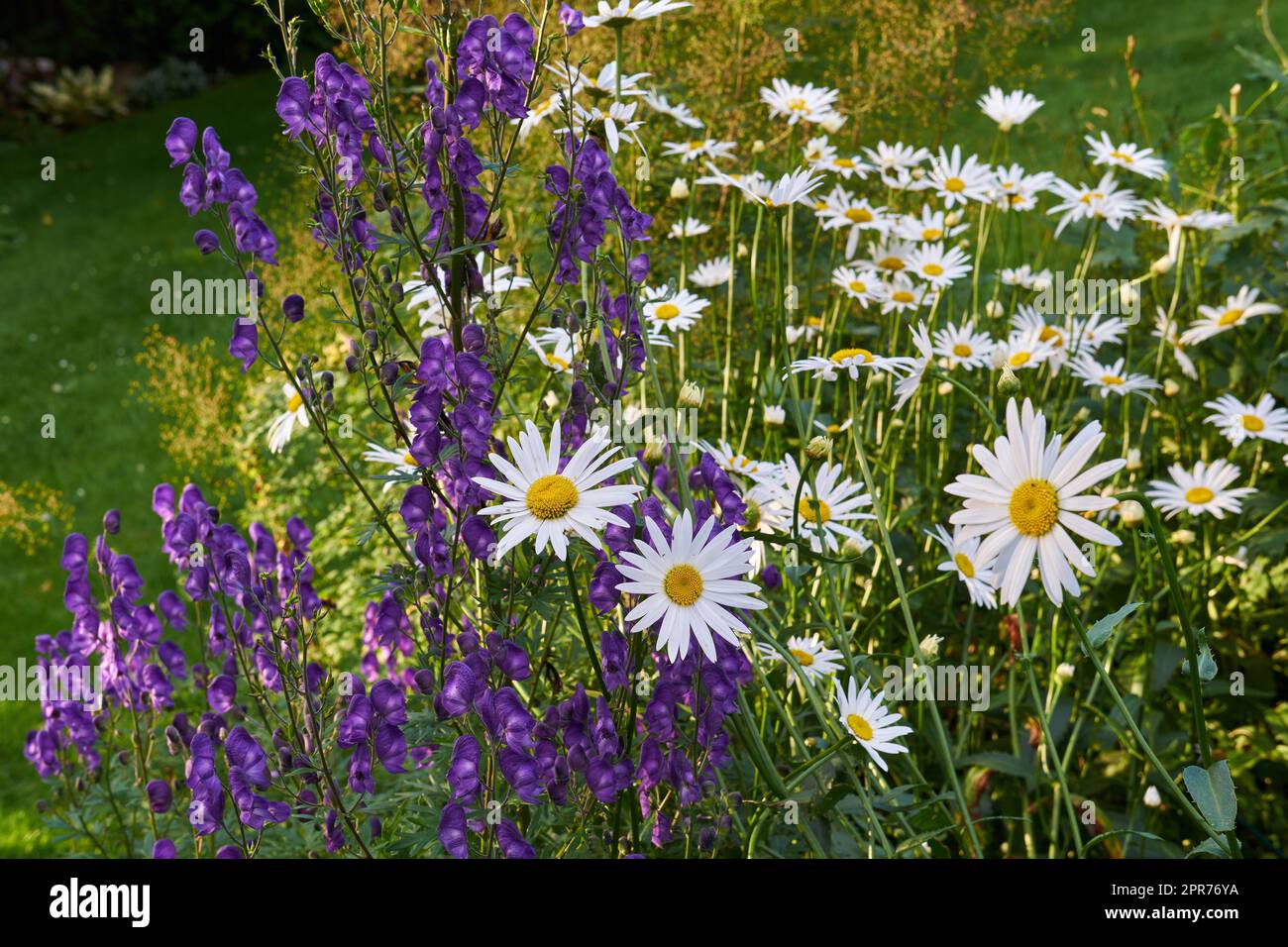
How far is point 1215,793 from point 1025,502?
1.26 feet

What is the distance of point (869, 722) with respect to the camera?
1.78 meters

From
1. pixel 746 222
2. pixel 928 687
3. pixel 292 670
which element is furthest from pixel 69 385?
pixel 928 687

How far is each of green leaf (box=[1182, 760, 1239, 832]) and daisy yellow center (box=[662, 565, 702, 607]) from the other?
1.96 feet

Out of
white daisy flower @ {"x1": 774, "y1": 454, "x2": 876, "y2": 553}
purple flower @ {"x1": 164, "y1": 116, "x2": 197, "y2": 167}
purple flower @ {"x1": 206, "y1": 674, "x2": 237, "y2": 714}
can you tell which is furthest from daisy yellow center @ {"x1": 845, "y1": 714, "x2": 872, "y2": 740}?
purple flower @ {"x1": 164, "y1": 116, "x2": 197, "y2": 167}

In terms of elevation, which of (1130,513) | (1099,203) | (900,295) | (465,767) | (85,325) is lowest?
(465,767)

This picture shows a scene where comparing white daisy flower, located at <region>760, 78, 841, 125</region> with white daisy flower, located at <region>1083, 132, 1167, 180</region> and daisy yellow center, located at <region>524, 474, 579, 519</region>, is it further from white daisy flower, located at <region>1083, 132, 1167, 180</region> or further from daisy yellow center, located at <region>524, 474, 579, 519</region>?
daisy yellow center, located at <region>524, 474, 579, 519</region>

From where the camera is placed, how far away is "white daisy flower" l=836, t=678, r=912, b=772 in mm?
1676

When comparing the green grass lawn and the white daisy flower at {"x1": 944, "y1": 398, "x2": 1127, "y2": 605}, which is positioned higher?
the green grass lawn

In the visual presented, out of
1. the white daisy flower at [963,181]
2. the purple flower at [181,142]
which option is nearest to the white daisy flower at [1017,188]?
the white daisy flower at [963,181]

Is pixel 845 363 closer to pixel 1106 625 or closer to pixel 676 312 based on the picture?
pixel 676 312

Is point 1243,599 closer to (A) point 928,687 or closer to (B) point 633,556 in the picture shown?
(A) point 928,687

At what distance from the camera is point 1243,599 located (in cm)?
290

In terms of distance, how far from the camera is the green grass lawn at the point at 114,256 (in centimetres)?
507

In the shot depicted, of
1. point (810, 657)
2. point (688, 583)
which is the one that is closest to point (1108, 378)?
point (810, 657)
